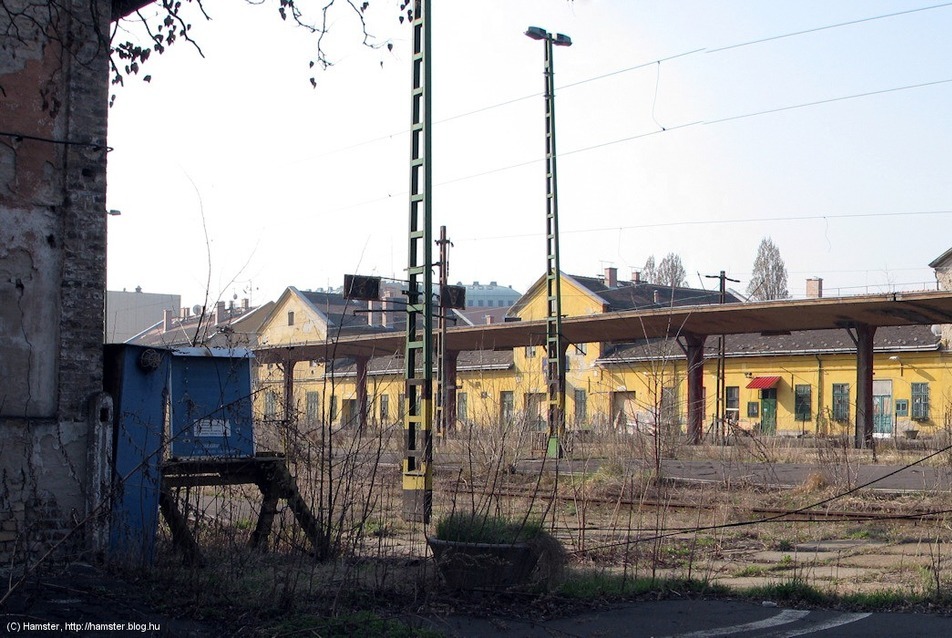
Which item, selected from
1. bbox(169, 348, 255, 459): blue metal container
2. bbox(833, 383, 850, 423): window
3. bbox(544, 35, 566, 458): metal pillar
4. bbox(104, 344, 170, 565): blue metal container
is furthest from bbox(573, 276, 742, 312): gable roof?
bbox(104, 344, 170, 565): blue metal container

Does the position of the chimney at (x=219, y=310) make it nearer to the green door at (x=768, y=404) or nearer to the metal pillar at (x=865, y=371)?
the metal pillar at (x=865, y=371)

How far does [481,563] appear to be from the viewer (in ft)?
24.8

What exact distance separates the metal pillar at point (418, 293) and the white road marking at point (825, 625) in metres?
5.95

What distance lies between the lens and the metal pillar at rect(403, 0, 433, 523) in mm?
12617

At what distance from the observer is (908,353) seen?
43594 mm

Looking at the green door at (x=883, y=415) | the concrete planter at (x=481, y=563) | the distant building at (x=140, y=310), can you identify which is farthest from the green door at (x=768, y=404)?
the distant building at (x=140, y=310)

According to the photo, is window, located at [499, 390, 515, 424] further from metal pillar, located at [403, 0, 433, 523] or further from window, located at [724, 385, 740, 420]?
window, located at [724, 385, 740, 420]

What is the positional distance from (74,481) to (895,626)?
6781 mm

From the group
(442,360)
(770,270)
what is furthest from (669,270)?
(442,360)

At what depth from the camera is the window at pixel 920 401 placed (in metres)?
42.2

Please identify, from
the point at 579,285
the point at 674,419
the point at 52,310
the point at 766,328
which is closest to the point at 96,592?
the point at 52,310

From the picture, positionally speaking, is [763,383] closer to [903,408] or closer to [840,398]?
[840,398]

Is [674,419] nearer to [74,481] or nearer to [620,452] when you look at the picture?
[620,452]

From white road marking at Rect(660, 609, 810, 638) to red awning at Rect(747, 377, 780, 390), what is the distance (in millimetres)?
41237
